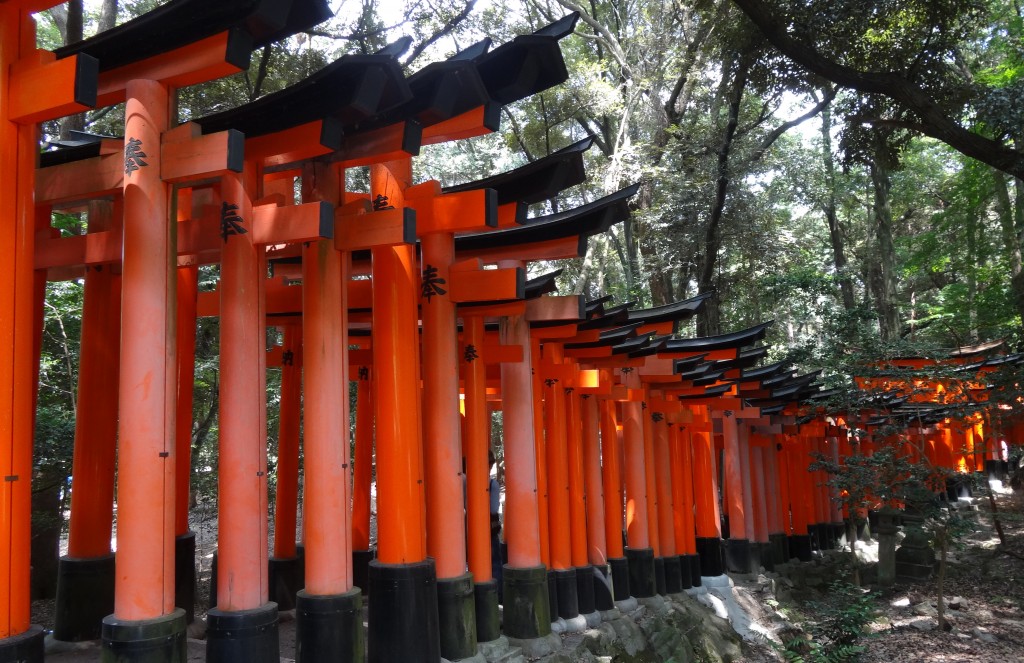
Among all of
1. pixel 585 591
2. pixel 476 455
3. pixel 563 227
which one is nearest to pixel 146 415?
pixel 476 455

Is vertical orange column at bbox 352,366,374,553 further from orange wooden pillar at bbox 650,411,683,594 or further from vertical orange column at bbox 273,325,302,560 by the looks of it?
orange wooden pillar at bbox 650,411,683,594

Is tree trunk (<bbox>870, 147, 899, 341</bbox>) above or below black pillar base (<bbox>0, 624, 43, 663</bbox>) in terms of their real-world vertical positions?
above

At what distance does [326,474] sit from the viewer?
6.06 meters

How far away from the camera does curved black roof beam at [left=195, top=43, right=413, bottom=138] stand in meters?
5.32

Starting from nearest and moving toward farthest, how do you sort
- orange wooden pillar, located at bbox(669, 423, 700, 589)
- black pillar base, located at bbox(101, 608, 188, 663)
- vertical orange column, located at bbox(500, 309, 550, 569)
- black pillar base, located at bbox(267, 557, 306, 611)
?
black pillar base, located at bbox(101, 608, 188, 663) → vertical orange column, located at bbox(500, 309, 550, 569) → black pillar base, located at bbox(267, 557, 306, 611) → orange wooden pillar, located at bbox(669, 423, 700, 589)

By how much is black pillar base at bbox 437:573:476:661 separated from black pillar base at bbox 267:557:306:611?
8.27 feet

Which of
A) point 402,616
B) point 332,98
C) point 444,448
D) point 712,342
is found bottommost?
point 402,616

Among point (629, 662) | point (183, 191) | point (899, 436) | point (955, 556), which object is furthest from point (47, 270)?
point (955, 556)

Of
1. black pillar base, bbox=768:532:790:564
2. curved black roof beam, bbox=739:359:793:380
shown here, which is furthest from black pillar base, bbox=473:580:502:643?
black pillar base, bbox=768:532:790:564

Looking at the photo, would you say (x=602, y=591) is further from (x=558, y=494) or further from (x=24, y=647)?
(x=24, y=647)

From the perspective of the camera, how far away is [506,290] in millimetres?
7359

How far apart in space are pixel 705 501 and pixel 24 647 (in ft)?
41.3

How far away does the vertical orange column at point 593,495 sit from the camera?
11.2 meters

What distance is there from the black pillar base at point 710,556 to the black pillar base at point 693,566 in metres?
0.53
